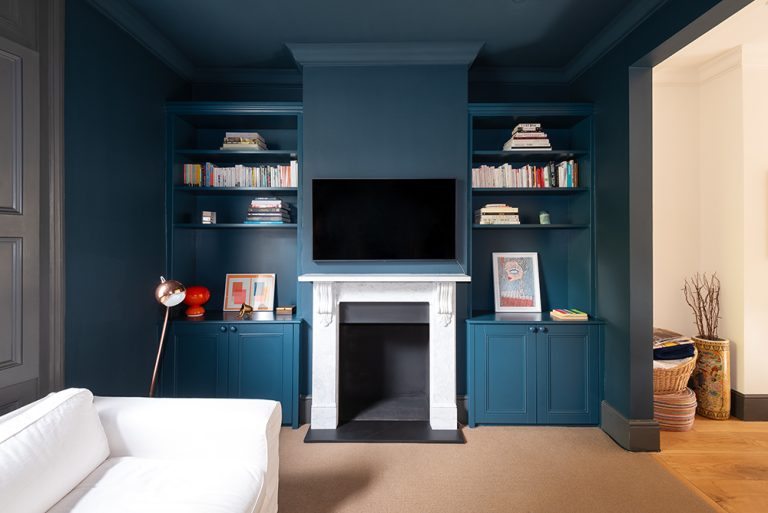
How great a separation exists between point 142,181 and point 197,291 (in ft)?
3.04

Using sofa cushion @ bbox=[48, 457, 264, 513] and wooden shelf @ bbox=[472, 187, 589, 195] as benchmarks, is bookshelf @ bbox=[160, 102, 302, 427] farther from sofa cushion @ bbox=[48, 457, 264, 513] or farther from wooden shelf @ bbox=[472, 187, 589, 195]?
sofa cushion @ bbox=[48, 457, 264, 513]

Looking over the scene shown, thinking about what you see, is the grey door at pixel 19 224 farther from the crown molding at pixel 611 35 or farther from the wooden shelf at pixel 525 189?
the crown molding at pixel 611 35

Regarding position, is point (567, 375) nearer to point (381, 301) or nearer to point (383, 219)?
point (381, 301)

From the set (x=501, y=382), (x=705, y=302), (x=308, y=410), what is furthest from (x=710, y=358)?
(x=308, y=410)

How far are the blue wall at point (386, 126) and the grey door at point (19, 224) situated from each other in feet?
5.44

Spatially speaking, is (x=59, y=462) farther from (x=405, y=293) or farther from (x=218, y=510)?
(x=405, y=293)

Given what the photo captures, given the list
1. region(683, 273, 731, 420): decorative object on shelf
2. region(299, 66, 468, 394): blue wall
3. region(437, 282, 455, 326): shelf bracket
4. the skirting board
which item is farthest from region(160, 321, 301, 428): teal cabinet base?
region(683, 273, 731, 420): decorative object on shelf

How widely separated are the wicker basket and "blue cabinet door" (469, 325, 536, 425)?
2.98ft

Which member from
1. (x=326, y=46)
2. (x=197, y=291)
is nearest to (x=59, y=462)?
(x=197, y=291)

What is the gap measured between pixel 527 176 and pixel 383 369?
1972mm

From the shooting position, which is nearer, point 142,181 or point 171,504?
point 171,504

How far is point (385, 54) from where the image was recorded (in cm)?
332

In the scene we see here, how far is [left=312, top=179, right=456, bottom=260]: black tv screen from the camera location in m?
3.28

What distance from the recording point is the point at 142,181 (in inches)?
122
